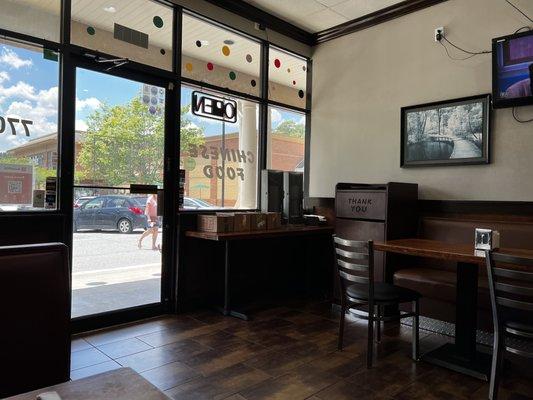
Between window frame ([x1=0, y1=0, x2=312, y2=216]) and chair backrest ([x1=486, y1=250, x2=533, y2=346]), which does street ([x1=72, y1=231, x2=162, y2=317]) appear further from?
chair backrest ([x1=486, y1=250, x2=533, y2=346])

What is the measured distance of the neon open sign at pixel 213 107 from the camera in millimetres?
4199

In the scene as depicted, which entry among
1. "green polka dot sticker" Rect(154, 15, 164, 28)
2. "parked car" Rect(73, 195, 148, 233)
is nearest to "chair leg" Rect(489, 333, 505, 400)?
"parked car" Rect(73, 195, 148, 233)

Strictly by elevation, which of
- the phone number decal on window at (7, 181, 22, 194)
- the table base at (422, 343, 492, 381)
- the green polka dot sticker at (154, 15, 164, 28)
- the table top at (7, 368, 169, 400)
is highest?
the green polka dot sticker at (154, 15, 164, 28)

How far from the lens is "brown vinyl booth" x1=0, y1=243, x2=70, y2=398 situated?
1.15m

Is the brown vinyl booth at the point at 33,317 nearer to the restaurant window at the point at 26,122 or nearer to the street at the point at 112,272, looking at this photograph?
the restaurant window at the point at 26,122

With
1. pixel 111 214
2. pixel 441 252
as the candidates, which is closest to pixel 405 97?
pixel 441 252

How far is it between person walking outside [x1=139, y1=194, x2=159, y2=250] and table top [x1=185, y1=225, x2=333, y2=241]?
1.01 feet

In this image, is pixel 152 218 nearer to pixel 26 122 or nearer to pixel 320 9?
pixel 26 122

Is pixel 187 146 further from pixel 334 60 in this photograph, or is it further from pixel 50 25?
pixel 334 60

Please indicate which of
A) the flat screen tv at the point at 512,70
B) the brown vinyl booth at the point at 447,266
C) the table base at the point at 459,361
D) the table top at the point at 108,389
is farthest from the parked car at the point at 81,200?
the flat screen tv at the point at 512,70

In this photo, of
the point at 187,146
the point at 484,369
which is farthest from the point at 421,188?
the point at 187,146

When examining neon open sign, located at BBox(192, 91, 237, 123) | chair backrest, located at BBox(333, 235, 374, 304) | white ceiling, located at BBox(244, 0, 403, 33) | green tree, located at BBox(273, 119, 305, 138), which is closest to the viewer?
chair backrest, located at BBox(333, 235, 374, 304)

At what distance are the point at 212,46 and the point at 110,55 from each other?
1.24 metres

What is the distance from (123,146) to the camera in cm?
368
